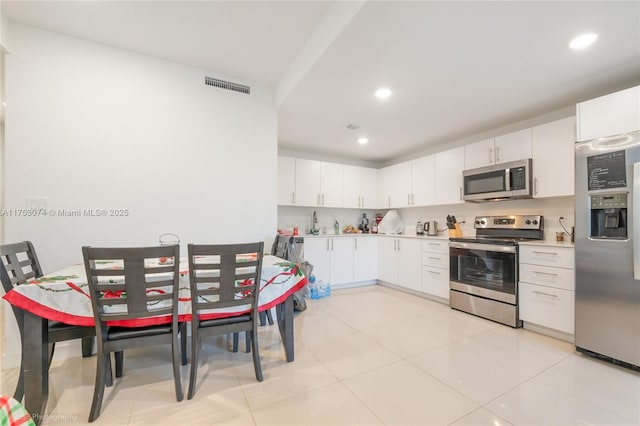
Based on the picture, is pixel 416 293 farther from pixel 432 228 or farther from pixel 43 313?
pixel 43 313

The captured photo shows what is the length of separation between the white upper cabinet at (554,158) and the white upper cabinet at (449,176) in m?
0.87

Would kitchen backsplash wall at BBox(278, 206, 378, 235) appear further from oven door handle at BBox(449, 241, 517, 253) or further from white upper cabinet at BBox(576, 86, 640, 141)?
white upper cabinet at BBox(576, 86, 640, 141)

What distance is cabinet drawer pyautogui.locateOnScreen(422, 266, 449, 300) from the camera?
355 centimetres

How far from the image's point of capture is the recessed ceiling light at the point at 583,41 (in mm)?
1828

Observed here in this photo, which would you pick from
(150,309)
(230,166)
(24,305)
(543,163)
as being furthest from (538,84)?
(24,305)

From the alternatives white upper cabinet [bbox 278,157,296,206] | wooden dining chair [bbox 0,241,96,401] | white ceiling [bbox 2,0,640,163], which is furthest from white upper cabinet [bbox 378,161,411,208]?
wooden dining chair [bbox 0,241,96,401]

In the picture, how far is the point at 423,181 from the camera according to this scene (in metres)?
4.27

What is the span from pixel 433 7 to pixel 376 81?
853 millimetres

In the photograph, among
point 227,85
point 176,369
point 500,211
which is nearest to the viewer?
point 176,369

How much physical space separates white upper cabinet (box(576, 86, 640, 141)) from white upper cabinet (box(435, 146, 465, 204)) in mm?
1461

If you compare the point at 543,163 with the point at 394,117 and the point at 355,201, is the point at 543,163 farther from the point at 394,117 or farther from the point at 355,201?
the point at 355,201

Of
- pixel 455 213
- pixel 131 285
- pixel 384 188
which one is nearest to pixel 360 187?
pixel 384 188

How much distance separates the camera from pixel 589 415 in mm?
1524

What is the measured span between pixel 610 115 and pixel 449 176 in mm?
1809
